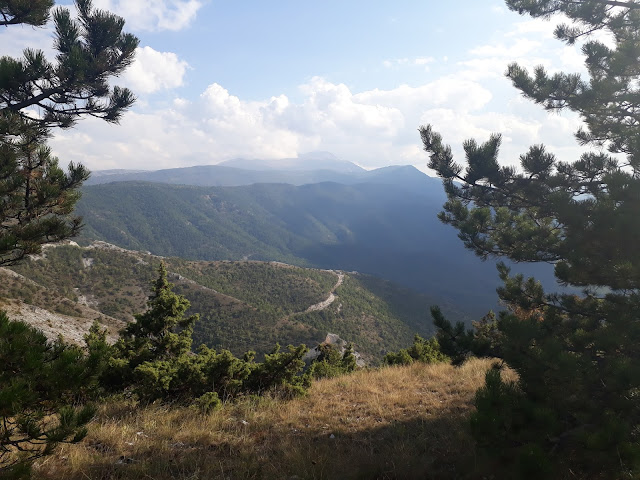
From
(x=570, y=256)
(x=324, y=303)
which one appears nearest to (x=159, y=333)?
(x=570, y=256)

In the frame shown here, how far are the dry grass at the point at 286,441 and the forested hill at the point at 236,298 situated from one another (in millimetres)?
33284

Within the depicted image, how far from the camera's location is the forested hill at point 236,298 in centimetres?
5103

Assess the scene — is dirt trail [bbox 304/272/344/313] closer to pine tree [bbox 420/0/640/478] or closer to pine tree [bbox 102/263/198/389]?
pine tree [bbox 102/263/198/389]

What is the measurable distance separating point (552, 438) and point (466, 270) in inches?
8165

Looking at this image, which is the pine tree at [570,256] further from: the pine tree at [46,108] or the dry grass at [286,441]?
the pine tree at [46,108]

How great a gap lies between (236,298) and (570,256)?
68.0m

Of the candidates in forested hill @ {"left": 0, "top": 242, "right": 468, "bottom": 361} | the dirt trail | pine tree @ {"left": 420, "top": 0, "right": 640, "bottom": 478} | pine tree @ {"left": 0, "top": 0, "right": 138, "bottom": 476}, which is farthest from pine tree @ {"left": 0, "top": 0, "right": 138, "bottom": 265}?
the dirt trail

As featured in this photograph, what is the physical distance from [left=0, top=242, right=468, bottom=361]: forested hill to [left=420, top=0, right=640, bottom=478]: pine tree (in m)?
36.1

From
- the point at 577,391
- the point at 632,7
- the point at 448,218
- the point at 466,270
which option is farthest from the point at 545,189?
the point at 466,270

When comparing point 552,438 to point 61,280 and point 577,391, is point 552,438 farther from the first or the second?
point 61,280

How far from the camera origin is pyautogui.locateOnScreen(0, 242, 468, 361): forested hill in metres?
51.0

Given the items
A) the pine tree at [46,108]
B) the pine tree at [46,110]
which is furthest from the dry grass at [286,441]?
the pine tree at [46,108]

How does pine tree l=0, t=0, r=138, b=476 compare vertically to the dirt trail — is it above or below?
above

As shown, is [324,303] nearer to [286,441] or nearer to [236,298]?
[236,298]
